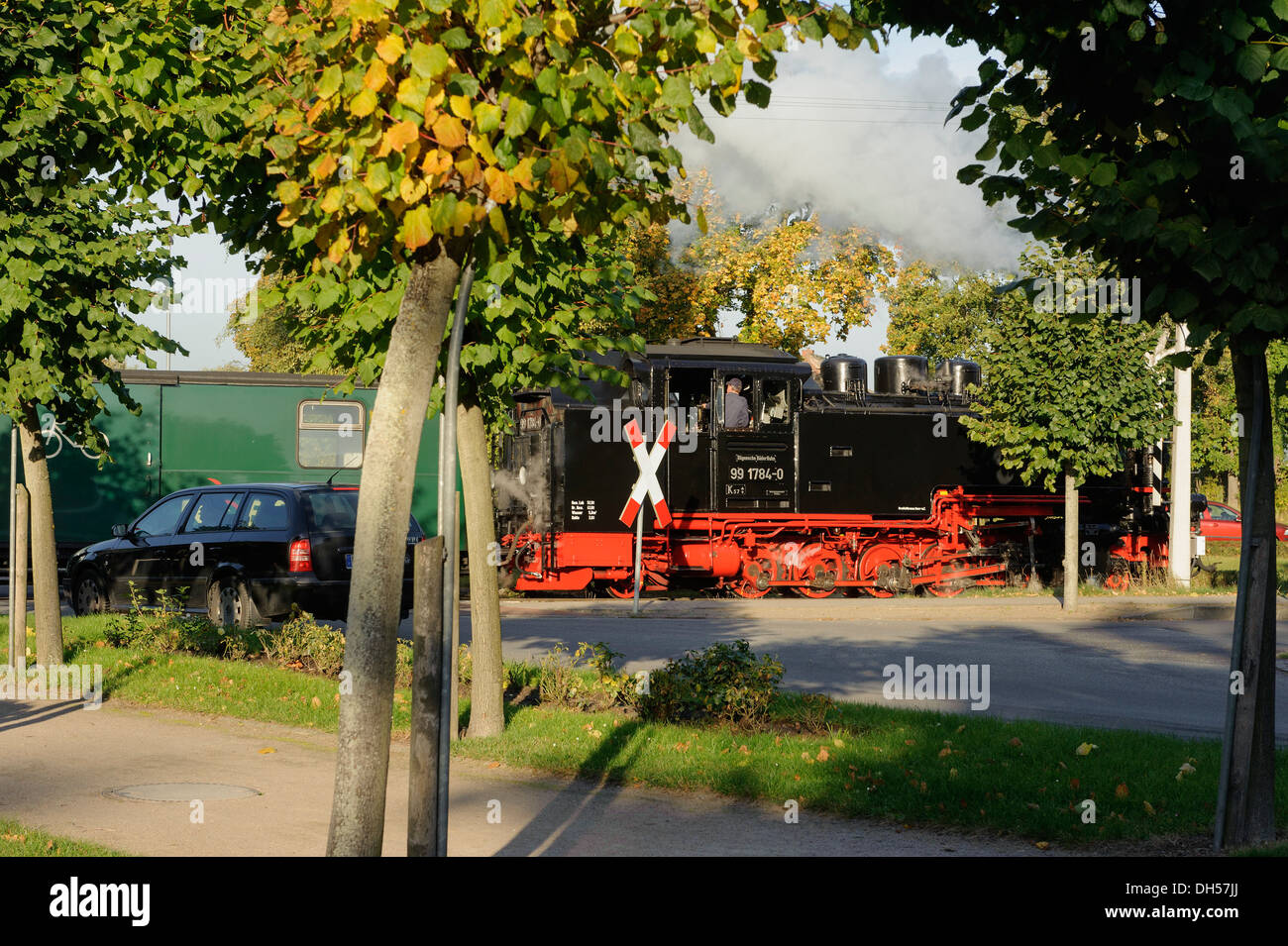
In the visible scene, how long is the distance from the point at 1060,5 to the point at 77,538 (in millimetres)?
19903

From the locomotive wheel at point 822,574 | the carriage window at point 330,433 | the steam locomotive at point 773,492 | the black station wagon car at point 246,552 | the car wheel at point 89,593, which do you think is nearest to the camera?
the black station wagon car at point 246,552

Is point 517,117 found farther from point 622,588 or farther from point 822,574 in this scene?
point 822,574

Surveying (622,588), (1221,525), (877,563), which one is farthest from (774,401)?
(1221,525)

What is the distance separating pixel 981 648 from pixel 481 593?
785 centimetres

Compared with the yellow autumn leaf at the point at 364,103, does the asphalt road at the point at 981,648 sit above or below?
below

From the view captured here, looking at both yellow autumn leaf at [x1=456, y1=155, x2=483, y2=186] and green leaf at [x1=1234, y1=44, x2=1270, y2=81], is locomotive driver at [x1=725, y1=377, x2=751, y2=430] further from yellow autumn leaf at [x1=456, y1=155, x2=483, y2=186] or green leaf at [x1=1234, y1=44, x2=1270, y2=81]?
yellow autumn leaf at [x1=456, y1=155, x2=483, y2=186]

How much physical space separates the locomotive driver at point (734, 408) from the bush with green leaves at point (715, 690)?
431 inches

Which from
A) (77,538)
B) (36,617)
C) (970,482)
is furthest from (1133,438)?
(77,538)

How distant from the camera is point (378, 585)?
439 centimetres

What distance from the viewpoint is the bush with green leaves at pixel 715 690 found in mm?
9555

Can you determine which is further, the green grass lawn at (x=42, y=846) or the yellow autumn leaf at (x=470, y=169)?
the green grass lawn at (x=42, y=846)

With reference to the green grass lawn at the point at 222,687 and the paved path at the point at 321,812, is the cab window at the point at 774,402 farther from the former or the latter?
the paved path at the point at 321,812

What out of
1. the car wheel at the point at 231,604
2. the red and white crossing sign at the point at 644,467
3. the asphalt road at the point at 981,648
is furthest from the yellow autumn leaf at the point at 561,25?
the red and white crossing sign at the point at 644,467

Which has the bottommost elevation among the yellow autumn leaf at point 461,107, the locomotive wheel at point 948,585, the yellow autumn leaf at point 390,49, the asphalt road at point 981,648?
the asphalt road at point 981,648
